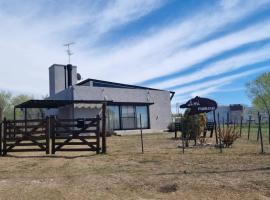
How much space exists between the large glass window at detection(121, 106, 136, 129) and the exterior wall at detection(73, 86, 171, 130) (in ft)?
2.64

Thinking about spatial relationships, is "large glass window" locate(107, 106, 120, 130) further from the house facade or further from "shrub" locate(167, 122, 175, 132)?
"shrub" locate(167, 122, 175, 132)

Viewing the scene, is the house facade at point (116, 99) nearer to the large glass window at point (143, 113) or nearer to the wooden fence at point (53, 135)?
the large glass window at point (143, 113)

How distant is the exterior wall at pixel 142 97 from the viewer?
31.2m

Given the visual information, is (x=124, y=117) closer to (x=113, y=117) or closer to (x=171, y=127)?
(x=113, y=117)

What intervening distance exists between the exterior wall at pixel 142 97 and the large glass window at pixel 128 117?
80 cm

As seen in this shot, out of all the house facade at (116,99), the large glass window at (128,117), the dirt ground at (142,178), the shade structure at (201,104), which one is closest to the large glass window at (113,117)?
the house facade at (116,99)

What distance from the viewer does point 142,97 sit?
3469 cm

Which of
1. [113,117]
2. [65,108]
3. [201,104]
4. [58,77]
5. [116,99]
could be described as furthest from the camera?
[58,77]

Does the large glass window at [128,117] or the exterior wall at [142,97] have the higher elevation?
the exterior wall at [142,97]

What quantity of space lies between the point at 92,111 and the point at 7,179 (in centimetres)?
2158

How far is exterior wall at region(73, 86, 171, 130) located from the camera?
31.2 m

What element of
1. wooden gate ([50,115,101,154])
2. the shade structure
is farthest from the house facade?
wooden gate ([50,115,101,154])

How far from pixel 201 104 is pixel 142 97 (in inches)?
723

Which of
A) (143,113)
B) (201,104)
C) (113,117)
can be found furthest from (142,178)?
(143,113)
